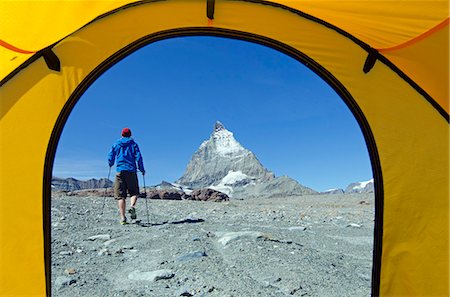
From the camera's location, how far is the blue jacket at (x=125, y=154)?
31.9ft

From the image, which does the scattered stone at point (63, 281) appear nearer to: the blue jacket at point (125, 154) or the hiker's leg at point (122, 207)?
the hiker's leg at point (122, 207)

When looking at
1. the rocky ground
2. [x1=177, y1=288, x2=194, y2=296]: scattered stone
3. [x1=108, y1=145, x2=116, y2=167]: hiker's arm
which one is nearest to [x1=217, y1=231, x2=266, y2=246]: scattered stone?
the rocky ground

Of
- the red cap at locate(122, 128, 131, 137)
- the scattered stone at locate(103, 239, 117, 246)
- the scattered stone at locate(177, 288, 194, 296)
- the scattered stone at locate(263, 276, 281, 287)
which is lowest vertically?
the scattered stone at locate(263, 276, 281, 287)

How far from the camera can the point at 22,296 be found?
4.00 metres

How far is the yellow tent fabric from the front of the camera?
13.0ft

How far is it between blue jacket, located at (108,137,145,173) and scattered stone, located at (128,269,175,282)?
473cm

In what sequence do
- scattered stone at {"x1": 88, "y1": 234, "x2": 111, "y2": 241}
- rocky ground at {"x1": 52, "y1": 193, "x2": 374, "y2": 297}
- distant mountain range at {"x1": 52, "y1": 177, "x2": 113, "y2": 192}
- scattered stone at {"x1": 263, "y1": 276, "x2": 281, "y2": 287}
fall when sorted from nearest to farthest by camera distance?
1. rocky ground at {"x1": 52, "y1": 193, "x2": 374, "y2": 297}
2. scattered stone at {"x1": 263, "y1": 276, "x2": 281, "y2": 287}
3. scattered stone at {"x1": 88, "y1": 234, "x2": 111, "y2": 241}
4. distant mountain range at {"x1": 52, "y1": 177, "x2": 113, "y2": 192}

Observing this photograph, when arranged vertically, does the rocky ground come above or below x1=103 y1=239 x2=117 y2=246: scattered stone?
below

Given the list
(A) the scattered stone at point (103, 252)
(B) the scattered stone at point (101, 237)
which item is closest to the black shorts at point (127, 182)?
(B) the scattered stone at point (101, 237)

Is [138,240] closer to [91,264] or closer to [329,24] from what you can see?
[91,264]

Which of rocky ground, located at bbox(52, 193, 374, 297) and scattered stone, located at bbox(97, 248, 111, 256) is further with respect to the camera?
scattered stone, located at bbox(97, 248, 111, 256)

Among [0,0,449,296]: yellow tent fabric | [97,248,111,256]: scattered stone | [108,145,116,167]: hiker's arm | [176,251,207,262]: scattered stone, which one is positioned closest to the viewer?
[0,0,449,296]: yellow tent fabric

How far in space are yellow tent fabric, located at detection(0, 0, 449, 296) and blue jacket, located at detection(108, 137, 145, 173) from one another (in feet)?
18.0

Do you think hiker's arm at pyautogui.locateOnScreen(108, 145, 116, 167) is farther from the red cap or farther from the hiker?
the red cap
